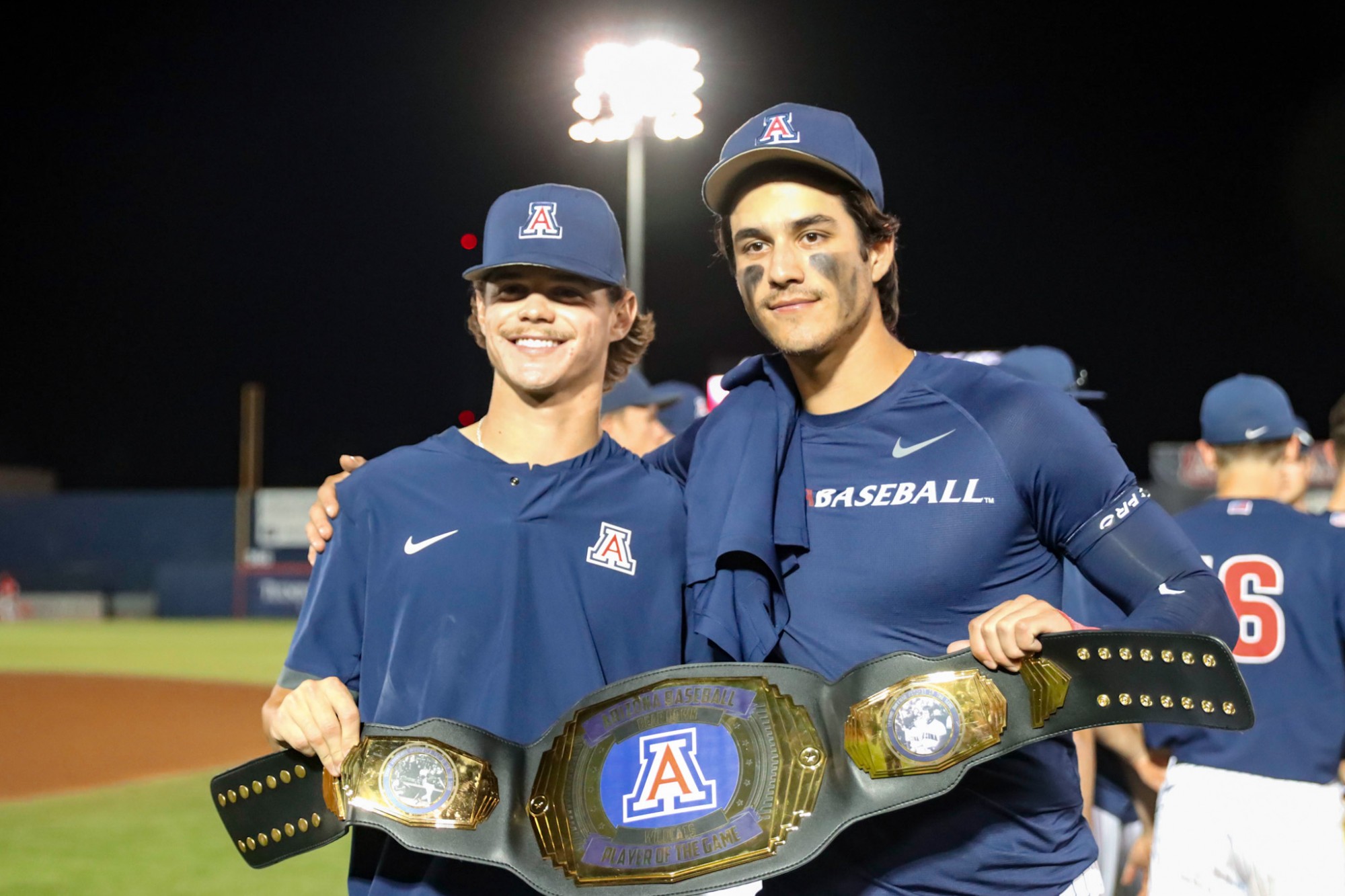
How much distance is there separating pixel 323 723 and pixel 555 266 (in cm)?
103

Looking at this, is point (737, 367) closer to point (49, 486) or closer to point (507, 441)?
point (507, 441)

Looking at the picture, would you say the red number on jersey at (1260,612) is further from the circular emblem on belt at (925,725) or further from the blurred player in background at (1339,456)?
the circular emblem on belt at (925,725)

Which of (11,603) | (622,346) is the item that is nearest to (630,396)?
(622,346)

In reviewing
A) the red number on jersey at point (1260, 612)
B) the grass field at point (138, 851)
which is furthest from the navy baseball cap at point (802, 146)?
the grass field at point (138, 851)

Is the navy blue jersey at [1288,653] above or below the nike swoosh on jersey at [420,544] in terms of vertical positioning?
below

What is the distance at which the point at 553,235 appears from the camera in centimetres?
268

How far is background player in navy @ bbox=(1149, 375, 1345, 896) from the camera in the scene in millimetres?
4031

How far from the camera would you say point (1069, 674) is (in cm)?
201

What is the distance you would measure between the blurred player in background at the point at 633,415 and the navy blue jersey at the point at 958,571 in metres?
3.11

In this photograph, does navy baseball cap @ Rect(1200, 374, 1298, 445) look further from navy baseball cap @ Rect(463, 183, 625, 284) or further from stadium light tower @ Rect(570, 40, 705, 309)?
stadium light tower @ Rect(570, 40, 705, 309)

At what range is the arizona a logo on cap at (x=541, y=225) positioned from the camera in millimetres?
2676

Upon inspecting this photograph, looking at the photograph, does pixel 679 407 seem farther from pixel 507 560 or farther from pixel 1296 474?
pixel 507 560

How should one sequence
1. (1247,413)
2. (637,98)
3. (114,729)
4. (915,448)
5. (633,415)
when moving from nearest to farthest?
(915,448)
(1247,413)
(633,415)
(114,729)
(637,98)

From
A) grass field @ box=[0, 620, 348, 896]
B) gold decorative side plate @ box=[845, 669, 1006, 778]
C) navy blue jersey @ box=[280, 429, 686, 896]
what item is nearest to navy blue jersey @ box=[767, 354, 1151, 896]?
gold decorative side plate @ box=[845, 669, 1006, 778]
